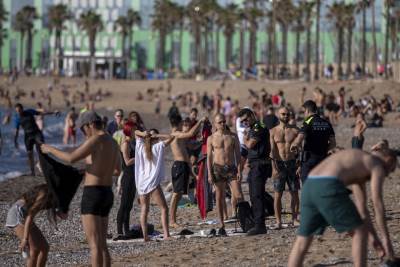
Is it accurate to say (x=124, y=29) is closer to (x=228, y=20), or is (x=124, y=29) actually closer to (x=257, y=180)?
(x=228, y=20)

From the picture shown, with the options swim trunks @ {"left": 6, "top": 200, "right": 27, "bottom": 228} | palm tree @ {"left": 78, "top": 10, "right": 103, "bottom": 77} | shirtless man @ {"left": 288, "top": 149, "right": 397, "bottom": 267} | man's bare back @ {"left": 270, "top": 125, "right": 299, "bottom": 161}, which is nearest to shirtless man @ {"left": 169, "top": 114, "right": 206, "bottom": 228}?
man's bare back @ {"left": 270, "top": 125, "right": 299, "bottom": 161}

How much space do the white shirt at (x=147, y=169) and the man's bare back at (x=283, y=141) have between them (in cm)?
152

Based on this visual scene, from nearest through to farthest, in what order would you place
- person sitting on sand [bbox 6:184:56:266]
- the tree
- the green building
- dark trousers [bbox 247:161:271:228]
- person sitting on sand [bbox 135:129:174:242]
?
person sitting on sand [bbox 6:184:56:266], person sitting on sand [bbox 135:129:174:242], dark trousers [bbox 247:161:271:228], the tree, the green building

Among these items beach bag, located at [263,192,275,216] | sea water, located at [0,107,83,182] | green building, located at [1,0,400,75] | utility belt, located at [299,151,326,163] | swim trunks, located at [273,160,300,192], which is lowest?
sea water, located at [0,107,83,182]

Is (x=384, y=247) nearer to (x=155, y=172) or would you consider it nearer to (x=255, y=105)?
(x=155, y=172)

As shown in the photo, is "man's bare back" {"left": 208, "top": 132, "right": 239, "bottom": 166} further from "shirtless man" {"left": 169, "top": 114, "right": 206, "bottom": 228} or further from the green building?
the green building

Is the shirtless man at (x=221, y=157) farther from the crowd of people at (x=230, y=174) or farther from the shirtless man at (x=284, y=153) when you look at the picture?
the shirtless man at (x=284, y=153)

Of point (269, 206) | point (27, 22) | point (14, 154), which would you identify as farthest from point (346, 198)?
point (27, 22)

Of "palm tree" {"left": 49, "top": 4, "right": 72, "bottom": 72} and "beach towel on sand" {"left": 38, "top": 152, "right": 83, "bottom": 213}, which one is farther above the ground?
"palm tree" {"left": 49, "top": 4, "right": 72, "bottom": 72}

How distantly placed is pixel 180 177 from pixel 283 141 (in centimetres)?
131

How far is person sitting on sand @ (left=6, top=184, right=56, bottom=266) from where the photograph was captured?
28.6 ft

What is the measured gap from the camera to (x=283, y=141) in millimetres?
12391

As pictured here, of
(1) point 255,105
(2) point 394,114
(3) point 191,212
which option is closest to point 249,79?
(2) point 394,114

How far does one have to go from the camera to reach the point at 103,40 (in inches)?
4208
